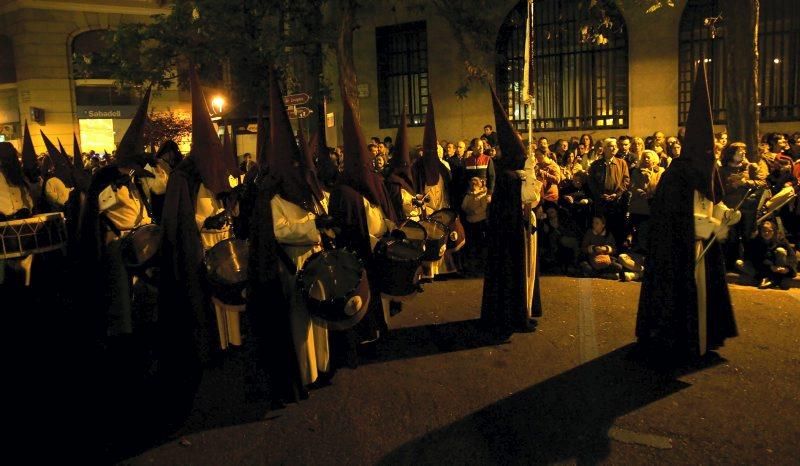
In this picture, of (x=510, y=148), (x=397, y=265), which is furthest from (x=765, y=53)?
(x=397, y=265)

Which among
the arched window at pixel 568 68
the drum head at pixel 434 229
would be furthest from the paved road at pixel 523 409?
the arched window at pixel 568 68

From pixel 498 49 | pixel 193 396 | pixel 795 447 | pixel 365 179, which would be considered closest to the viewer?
pixel 795 447

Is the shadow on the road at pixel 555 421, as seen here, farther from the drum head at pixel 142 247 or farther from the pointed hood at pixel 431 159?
the pointed hood at pixel 431 159

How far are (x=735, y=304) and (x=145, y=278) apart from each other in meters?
6.42

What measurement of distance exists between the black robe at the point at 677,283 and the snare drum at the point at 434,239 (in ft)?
6.53

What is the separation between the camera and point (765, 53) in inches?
648

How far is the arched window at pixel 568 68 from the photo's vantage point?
1770cm

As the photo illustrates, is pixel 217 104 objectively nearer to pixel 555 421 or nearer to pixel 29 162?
pixel 29 162

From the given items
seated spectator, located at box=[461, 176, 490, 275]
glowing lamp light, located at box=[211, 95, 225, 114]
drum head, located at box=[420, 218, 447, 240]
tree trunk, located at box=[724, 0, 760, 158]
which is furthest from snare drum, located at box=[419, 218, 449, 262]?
glowing lamp light, located at box=[211, 95, 225, 114]

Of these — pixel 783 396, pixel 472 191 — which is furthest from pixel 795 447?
pixel 472 191

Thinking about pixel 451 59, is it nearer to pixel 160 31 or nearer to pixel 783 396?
pixel 160 31

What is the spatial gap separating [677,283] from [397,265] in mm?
2409

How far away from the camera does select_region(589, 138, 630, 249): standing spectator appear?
1101 cm

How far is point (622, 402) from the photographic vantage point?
209 inches
